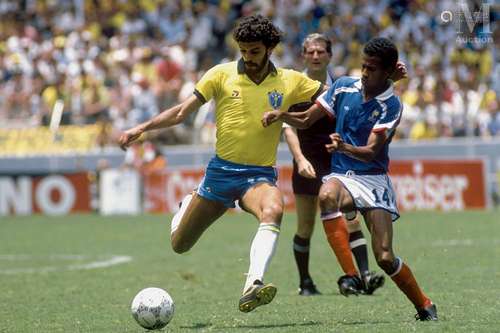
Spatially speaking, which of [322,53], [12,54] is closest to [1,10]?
[12,54]

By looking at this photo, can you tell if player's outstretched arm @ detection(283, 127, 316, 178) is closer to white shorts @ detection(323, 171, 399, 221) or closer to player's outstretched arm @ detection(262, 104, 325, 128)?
Answer: player's outstretched arm @ detection(262, 104, 325, 128)

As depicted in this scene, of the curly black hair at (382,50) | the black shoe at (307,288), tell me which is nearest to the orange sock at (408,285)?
the curly black hair at (382,50)

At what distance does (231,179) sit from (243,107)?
0.56 meters

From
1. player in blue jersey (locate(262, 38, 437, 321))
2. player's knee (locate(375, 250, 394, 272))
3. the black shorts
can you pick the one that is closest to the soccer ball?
player in blue jersey (locate(262, 38, 437, 321))

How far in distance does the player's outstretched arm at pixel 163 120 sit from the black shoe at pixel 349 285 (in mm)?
1748

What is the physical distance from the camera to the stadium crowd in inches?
968

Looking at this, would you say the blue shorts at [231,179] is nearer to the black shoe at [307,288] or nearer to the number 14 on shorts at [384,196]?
the number 14 on shorts at [384,196]

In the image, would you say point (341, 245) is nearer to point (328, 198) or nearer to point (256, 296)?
point (328, 198)

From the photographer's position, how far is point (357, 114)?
8344mm

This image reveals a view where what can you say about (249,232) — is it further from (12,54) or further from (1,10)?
(1,10)

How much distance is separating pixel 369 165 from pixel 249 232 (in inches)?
425

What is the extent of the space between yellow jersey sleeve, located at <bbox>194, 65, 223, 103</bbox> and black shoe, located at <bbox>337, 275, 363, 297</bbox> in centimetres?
173

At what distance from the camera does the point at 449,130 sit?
2430 cm

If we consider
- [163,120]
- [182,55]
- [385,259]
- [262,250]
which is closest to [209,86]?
[163,120]
